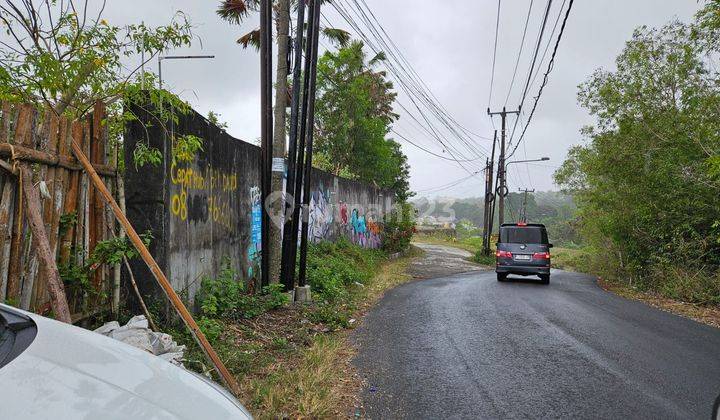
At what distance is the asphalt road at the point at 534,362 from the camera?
3.92m

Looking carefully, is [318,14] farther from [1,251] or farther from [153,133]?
[1,251]

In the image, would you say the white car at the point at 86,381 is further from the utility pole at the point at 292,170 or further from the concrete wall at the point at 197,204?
the utility pole at the point at 292,170

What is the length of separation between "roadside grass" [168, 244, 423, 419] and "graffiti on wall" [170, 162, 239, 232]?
144cm

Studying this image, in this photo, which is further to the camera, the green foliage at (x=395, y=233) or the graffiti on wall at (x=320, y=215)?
the green foliage at (x=395, y=233)

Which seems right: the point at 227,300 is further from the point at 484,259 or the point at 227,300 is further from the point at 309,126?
the point at 484,259

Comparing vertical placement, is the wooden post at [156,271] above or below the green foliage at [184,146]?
below

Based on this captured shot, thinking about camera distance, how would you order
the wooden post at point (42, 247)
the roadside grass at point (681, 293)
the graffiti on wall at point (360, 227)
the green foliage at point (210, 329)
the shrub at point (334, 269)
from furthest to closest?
the graffiti on wall at point (360, 227)
the roadside grass at point (681, 293)
the shrub at point (334, 269)
the green foliage at point (210, 329)
the wooden post at point (42, 247)

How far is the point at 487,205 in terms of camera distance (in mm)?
28656

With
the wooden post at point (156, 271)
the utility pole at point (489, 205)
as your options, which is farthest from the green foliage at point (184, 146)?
the utility pole at point (489, 205)

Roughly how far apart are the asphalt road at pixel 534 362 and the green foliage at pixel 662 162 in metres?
4.58

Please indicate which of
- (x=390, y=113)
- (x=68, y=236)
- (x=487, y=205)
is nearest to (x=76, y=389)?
(x=68, y=236)

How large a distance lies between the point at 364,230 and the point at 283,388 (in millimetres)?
15308

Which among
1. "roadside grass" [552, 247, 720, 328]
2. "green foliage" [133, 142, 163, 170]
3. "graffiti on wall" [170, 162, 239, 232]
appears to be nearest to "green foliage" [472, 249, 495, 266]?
"roadside grass" [552, 247, 720, 328]

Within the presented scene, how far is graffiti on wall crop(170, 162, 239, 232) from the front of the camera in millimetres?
5441
